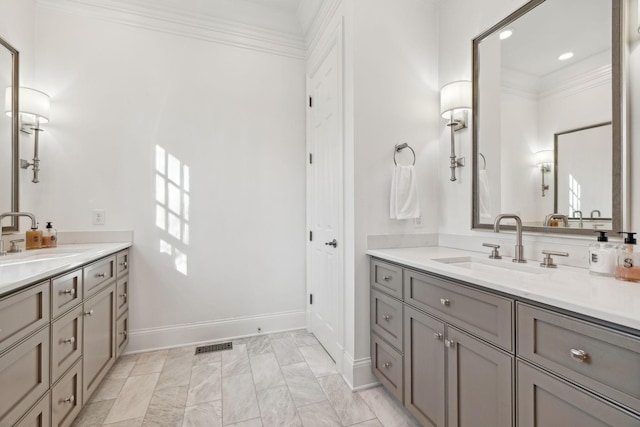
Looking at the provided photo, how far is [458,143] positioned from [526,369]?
147 cm

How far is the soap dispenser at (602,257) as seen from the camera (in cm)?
114

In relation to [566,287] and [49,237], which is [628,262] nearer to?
[566,287]

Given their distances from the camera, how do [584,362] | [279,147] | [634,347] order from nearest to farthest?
1. [634,347]
2. [584,362]
3. [279,147]

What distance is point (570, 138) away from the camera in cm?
140

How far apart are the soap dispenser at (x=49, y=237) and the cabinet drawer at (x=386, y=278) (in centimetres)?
223

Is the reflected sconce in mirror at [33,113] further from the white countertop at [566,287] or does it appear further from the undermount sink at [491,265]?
the undermount sink at [491,265]

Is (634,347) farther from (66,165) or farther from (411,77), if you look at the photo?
(66,165)

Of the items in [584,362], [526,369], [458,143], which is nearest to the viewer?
[584,362]

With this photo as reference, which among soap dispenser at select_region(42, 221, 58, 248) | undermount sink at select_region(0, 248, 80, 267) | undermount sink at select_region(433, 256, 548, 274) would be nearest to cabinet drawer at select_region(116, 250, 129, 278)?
undermount sink at select_region(0, 248, 80, 267)

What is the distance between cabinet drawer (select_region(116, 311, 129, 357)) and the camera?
2078 millimetres

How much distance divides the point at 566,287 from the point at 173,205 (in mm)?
2601

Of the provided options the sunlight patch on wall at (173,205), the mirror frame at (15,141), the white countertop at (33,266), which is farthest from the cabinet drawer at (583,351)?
the mirror frame at (15,141)

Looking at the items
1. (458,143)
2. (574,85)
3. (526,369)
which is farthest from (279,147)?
(526,369)

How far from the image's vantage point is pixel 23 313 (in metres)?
1.09
